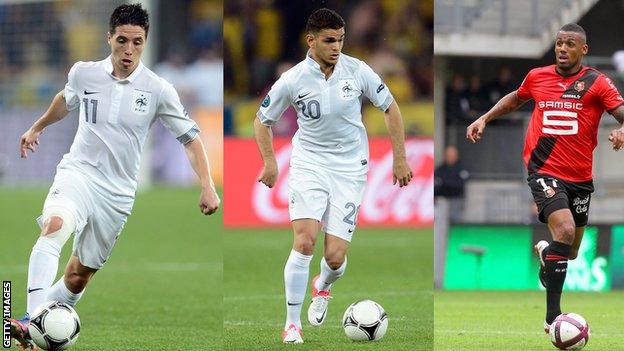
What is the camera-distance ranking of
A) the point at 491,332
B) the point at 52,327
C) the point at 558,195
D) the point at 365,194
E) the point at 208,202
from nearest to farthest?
the point at 52,327
the point at 208,202
the point at 558,195
the point at 491,332
the point at 365,194

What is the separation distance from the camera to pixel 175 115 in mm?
7754

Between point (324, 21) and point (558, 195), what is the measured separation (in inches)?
85.1

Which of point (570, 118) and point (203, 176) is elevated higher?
point (570, 118)

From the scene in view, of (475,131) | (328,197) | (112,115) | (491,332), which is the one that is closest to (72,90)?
(112,115)

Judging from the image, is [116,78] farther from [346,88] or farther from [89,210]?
[346,88]

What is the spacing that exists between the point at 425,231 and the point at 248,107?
23.7 ft

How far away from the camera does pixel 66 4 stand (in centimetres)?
2769

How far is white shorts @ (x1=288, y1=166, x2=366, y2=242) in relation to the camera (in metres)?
8.47

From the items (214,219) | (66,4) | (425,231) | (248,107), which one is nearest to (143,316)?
(425,231)

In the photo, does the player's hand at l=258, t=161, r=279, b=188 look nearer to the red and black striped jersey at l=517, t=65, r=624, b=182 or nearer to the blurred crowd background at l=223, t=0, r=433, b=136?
the red and black striped jersey at l=517, t=65, r=624, b=182

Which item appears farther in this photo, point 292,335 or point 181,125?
point 292,335

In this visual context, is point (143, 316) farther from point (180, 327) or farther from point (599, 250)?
point (599, 250)

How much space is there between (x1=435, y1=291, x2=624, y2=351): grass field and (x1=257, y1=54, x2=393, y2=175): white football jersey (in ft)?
5.07

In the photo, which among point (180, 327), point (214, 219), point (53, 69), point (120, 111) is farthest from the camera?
point (53, 69)
